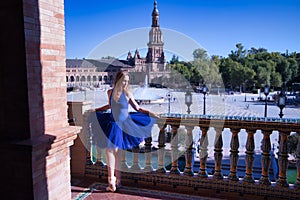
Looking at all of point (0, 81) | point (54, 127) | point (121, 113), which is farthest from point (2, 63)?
point (121, 113)

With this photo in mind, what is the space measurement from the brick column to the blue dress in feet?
3.46

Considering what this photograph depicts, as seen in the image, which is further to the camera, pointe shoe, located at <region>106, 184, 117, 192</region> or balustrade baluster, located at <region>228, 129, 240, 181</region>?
pointe shoe, located at <region>106, 184, 117, 192</region>

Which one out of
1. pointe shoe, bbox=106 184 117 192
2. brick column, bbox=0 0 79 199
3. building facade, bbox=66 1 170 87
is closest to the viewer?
brick column, bbox=0 0 79 199

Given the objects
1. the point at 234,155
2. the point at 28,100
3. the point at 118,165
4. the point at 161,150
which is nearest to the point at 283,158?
the point at 234,155

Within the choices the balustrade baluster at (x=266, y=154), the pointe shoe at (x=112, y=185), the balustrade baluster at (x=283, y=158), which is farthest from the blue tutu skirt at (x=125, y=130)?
the balustrade baluster at (x=283, y=158)

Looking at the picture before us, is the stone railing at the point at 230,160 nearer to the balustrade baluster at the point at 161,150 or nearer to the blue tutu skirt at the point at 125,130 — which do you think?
the balustrade baluster at the point at 161,150

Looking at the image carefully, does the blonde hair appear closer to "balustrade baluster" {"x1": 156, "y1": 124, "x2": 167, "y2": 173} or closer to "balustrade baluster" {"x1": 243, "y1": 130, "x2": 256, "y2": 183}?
"balustrade baluster" {"x1": 156, "y1": 124, "x2": 167, "y2": 173}

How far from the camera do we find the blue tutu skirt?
3342 millimetres

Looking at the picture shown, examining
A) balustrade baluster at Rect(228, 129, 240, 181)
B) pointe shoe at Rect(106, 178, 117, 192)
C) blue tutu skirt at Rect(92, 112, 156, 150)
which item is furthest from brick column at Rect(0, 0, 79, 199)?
balustrade baluster at Rect(228, 129, 240, 181)

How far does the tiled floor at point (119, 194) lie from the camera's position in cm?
330

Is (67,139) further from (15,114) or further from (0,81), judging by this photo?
(0,81)

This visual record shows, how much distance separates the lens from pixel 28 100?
6.70ft

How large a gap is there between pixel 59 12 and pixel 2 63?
744mm

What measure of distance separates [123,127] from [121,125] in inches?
1.5
